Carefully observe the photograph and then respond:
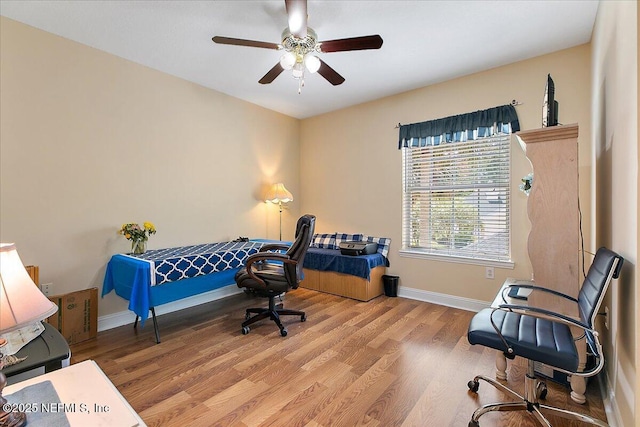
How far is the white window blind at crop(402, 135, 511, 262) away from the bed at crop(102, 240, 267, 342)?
2.22m

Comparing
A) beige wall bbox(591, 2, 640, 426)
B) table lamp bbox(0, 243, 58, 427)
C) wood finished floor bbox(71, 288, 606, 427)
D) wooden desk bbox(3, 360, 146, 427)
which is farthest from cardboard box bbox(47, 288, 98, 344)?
beige wall bbox(591, 2, 640, 426)

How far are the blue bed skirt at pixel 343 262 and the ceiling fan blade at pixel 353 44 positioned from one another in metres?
2.32

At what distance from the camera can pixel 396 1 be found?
2.11 meters

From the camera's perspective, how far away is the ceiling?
2176mm

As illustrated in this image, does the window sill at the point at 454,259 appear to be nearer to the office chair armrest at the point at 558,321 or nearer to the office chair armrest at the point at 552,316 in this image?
the office chair armrest at the point at 558,321

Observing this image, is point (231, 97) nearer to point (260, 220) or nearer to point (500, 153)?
point (260, 220)

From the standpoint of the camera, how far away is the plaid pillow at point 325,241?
4.39m

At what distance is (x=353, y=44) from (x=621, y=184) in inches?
68.6

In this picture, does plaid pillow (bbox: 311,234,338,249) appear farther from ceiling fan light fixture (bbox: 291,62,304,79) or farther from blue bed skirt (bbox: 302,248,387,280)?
ceiling fan light fixture (bbox: 291,62,304,79)

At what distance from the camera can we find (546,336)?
1.51m

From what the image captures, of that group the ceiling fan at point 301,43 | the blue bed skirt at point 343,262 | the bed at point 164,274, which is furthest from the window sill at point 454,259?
the ceiling fan at point 301,43

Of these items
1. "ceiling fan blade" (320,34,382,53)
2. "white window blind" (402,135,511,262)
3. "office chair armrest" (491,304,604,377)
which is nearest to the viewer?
"office chair armrest" (491,304,604,377)

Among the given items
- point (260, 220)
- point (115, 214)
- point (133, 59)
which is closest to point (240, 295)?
point (260, 220)

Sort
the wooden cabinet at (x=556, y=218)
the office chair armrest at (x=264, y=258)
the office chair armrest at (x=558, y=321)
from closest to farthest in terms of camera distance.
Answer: the office chair armrest at (x=558, y=321) < the wooden cabinet at (x=556, y=218) < the office chair armrest at (x=264, y=258)
